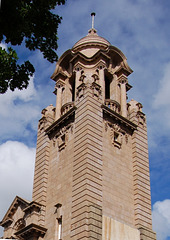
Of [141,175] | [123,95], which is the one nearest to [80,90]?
[123,95]

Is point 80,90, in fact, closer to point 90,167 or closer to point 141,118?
point 141,118

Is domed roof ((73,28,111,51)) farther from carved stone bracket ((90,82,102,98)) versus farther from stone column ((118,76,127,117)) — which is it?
carved stone bracket ((90,82,102,98))

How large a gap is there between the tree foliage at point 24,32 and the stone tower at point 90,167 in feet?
42.0

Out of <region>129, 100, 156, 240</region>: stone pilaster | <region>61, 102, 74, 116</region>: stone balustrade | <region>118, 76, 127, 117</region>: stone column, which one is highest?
<region>118, 76, 127, 117</region>: stone column

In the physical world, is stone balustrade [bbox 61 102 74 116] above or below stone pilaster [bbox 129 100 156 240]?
above

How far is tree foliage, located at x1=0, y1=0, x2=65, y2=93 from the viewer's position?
1491 cm

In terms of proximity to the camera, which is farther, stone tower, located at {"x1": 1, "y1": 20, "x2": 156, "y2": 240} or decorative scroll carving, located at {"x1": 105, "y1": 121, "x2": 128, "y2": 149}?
decorative scroll carving, located at {"x1": 105, "y1": 121, "x2": 128, "y2": 149}

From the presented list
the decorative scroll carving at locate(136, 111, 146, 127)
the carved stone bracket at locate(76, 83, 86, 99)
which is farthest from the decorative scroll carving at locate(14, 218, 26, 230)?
the decorative scroll carving at locate(136, 111, 146, 127)

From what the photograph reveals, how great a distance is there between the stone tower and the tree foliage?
504 inches

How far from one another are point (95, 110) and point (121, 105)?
5120mm

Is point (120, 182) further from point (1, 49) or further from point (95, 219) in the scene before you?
point (1, 49)

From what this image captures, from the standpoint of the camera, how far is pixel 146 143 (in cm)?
3438

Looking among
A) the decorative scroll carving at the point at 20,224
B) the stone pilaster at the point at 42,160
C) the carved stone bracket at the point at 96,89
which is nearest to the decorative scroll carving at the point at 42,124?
the stone pilaster at the point at 42,160

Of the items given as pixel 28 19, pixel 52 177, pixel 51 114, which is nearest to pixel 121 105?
pixel 51 114
